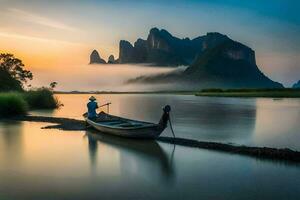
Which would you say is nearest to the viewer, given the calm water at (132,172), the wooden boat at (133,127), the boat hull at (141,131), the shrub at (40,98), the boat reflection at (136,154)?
the calm water at (132,172)

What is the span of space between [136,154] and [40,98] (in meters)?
33.4

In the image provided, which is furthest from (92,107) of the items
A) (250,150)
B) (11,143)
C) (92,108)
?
(250,150)

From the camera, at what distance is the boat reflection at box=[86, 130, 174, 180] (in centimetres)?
1387

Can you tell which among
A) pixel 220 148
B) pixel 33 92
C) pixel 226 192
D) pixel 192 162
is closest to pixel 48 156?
pixel 192 162

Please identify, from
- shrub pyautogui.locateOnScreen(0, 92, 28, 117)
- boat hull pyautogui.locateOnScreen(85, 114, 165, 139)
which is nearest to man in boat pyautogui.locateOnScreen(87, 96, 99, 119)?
boat hull pyautogui.locateOnScreen(85, 114, 165, 139)

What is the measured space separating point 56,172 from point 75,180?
5.04ft

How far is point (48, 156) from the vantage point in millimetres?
16359

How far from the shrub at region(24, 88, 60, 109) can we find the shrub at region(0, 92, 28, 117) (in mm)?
10043

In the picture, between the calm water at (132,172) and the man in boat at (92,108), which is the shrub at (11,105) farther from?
the calm water at (132,172)

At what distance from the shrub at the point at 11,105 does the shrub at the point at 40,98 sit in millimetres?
10043

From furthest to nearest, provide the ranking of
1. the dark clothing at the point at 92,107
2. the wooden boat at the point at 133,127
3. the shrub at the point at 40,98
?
the shrub at the point at 40,98 < the dark clothing at the point at 92,107 < the wooden boat at the point at 133,127

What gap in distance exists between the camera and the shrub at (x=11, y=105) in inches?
1374

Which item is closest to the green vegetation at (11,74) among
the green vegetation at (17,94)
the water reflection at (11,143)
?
the green vegetation at (17,94)

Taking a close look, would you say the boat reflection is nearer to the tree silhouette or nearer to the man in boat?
the man in boat
